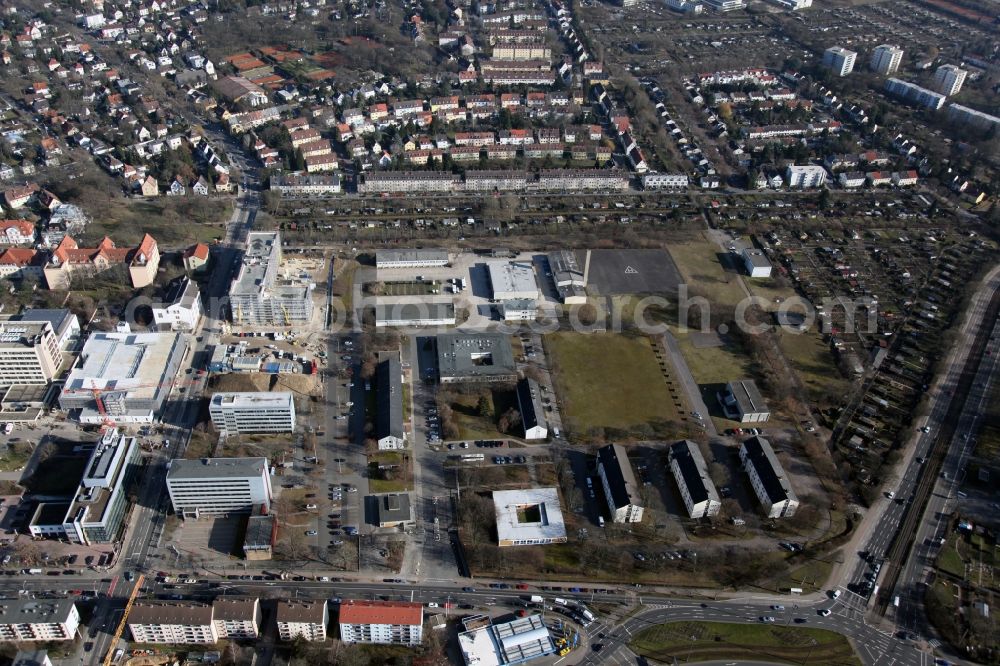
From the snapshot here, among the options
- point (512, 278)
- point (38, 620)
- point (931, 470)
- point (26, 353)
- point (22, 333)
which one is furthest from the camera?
point (512, 278)

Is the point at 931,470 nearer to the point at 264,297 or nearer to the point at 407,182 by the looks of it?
the point at 264,297

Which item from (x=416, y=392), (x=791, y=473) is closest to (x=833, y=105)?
(x=791, y=473)

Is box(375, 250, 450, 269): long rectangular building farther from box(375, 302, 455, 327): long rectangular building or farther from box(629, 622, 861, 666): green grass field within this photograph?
box(629, 622, 861, 666): green grass field

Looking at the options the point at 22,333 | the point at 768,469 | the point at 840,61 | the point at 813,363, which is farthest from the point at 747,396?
the point at 840,61

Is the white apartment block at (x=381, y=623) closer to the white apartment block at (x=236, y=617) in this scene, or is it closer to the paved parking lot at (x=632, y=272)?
the white apartment block at (x=236, y=617)

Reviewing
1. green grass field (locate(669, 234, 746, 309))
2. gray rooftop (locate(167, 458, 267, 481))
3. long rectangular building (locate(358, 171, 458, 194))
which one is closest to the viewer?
gray rooftop (locate(167, 458, 267, 481))

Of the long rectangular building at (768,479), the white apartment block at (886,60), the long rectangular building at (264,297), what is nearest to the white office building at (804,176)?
the white apartment block at (886,60)

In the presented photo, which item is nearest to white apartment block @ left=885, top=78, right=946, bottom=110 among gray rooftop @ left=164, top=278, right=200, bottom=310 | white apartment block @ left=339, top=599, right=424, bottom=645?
gray rooftop @ left=164, top=278, right=200, bottom=310
